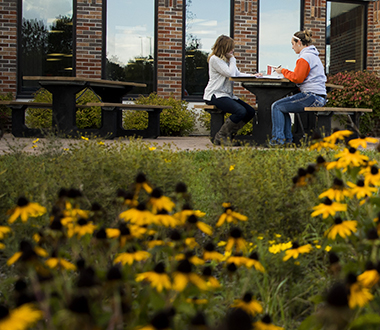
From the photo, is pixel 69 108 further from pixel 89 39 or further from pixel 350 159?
pixel 350 159

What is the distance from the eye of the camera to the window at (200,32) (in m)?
10.4

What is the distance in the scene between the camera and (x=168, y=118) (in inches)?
360

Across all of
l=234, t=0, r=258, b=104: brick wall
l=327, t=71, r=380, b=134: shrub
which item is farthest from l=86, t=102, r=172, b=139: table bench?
l=327, t=71, r=380, b=134: shrub

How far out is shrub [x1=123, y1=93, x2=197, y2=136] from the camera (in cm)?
896

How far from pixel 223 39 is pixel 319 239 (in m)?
4.73

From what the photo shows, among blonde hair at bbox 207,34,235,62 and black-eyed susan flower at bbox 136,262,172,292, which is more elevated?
blonde hair at bbox 207,34,235,62

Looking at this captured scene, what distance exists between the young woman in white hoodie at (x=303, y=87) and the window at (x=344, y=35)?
19.0ft

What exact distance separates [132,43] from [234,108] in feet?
16.1

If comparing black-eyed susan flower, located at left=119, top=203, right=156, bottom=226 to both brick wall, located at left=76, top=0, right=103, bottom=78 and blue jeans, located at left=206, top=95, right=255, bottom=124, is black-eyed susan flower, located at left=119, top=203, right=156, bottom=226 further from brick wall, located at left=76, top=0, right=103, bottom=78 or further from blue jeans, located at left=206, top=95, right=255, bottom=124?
brick wall, located at left=76, top=0, right=103, bottom=78

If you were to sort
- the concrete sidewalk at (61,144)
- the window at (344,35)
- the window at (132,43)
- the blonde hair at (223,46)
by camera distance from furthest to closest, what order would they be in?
the window at (344,35) < the window at (132,43) < the blonde hair at (223,46) < the concrete sidewalk at (61,144)

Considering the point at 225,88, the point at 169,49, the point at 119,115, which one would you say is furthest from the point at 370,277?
the point at 169,49

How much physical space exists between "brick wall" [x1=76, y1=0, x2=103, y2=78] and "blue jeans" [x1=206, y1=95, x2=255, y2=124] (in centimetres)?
433

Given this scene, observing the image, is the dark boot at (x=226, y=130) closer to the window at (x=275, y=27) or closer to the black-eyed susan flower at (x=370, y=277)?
the window at (x=275, y=27)

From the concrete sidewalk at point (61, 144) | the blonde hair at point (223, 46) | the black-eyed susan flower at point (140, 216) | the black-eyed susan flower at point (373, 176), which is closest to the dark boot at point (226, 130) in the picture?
the concrete sidewalk at point (61, 144)
